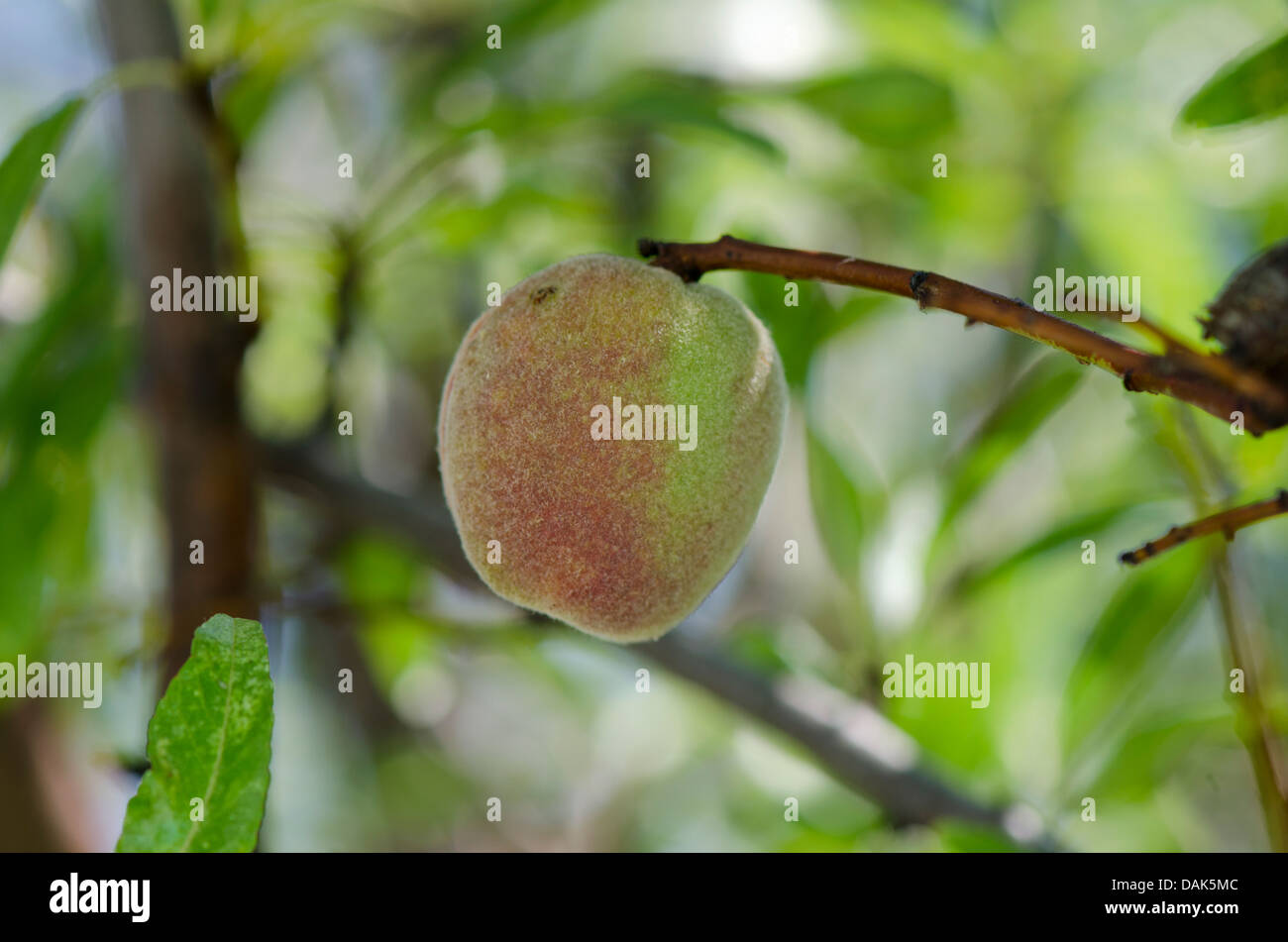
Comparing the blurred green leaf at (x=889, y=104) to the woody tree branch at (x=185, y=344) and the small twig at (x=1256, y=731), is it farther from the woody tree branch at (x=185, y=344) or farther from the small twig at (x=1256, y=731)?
the woody tree branch at (x=185, y=344)

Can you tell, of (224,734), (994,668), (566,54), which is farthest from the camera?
(566,54)

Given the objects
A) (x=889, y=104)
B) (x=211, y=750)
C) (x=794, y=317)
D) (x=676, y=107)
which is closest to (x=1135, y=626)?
(x=794, y=317)

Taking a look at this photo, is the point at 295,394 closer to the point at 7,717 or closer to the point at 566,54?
the point at 7,717

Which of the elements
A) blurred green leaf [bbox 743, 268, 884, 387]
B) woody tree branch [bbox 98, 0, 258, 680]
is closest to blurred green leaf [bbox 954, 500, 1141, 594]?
blurred green leaf [bbox 743, 268, 884, 387]

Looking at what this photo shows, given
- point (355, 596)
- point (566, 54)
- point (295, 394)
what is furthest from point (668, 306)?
point (566, 54)

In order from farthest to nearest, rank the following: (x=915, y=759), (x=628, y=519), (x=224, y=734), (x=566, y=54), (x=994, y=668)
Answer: (x=566, y=54) < (x=994, y=668) < (x=915, y=759) < (x=628, y=519) < (x=224, y=734)

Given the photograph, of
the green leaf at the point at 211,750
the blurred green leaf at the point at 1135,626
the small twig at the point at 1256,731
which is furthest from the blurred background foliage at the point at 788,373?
the green leaf at the point at 211,750

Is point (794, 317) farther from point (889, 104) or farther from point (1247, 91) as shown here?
point (1247, 91)
